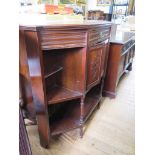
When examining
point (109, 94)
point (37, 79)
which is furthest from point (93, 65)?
point (109, 94)

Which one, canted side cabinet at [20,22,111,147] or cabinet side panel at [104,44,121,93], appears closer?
canted side cabinet at [20,22,111,147]

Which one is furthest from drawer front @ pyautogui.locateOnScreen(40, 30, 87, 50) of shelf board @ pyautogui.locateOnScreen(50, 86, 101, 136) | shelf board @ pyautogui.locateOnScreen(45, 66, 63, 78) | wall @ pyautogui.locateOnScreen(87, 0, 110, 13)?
wall @ pyautogui.locateOnScreen(87, 0, 110, 13)

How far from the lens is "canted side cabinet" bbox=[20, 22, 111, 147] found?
40.6 inches

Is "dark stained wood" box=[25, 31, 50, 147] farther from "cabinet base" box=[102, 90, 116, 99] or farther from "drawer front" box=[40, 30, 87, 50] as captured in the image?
"cabinet base" box=[102, 90, 116, 99]

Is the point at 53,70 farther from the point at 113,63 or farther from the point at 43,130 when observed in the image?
the point at 113,63

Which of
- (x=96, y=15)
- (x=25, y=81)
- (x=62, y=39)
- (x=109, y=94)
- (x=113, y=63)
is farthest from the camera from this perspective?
(x=96, y=15)

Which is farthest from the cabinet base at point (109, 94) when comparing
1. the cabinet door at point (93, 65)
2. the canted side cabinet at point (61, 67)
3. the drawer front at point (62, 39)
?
the drawer front at point (62, 39)

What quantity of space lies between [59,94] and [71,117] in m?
0.39

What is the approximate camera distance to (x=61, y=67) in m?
1.42

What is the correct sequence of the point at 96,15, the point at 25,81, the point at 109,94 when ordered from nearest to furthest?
the point at 25,81
the point at 109,94
the point at 96,15

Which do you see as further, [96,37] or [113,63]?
[113,63]
